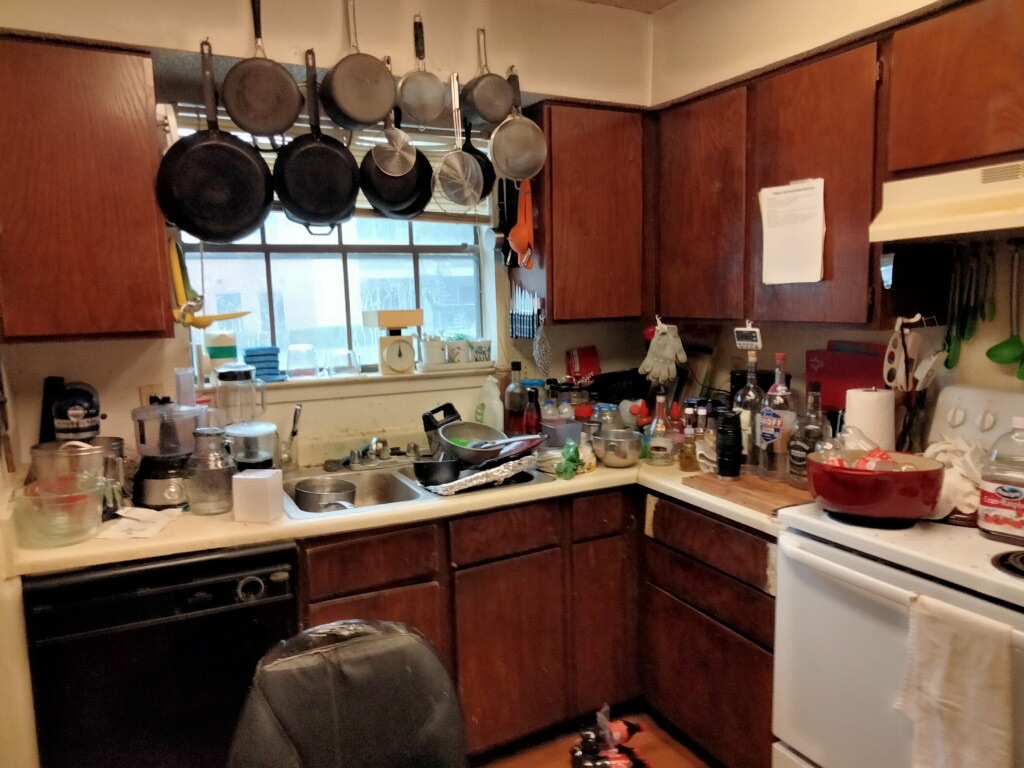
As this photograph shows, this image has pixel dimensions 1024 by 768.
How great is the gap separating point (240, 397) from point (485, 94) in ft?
4.23

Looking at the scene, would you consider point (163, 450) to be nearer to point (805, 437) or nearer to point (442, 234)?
point (442, 234)

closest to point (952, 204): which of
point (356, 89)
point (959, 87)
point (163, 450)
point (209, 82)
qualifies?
point (959, 87)

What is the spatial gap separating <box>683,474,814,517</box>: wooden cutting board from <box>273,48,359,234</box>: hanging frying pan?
141 cm

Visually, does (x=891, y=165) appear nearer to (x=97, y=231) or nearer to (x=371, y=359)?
(x=371, y=359)

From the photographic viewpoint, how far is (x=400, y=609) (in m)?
1.99

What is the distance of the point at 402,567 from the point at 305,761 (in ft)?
3.05

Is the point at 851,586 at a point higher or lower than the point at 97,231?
lower

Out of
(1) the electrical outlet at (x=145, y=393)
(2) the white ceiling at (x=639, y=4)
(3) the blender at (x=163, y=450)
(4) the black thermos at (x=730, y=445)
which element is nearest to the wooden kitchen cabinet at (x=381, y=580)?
(3) the blender at (x=163, y=450)

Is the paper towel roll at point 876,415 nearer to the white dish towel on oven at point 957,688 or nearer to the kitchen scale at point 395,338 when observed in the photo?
the white dish towel on oven at point 957,688

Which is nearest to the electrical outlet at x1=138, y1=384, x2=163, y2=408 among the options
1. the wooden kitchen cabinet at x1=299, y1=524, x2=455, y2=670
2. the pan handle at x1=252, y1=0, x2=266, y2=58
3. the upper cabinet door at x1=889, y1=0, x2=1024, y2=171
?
the wooden kitchen cabinet at x1=299, y1=524, x2=455, y2=670

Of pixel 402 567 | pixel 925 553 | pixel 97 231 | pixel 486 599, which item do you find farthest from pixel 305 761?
pixel 97 231

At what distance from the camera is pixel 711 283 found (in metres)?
2.40

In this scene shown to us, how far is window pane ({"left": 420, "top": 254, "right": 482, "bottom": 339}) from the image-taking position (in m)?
2.80

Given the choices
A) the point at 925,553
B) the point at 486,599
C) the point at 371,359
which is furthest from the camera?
the point at 371,359
